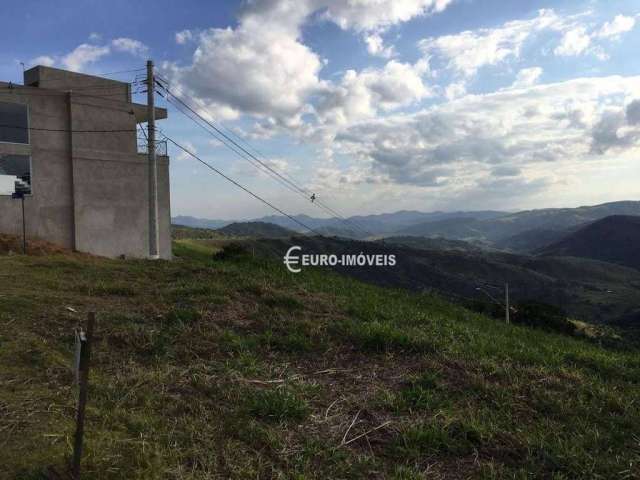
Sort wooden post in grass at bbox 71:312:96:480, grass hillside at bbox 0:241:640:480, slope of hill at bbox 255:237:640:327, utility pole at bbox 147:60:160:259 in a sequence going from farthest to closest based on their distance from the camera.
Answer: slope of hill at bbox 255:237:640:327
utility pole at bbox 147:60:160:259
grass hillside at bbox 0:241:640:480
wooden post in grass at bbox 71:312:96:480

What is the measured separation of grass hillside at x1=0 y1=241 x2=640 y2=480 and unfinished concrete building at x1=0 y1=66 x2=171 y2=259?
14.4 meters

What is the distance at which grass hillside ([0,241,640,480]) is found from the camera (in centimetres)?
388

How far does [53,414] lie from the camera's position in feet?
14.3

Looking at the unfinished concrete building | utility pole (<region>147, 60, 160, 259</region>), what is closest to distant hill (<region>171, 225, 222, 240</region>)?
the unfinished concrete building

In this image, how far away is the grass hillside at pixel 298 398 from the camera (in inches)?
153

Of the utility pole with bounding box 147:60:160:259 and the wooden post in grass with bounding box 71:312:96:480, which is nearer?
the wooden post in grass with bounding box 71:312:96:480

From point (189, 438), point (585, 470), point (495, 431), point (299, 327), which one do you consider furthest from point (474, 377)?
point (189, 438)

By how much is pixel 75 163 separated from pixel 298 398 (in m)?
21.5

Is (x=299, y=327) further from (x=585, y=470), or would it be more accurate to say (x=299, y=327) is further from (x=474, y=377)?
(x=585, y=470)

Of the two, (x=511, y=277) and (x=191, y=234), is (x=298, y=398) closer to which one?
(x=191, y=234)

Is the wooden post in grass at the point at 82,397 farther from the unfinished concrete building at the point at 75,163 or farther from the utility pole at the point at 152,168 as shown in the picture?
the unfinished concrete building at the point at 75,163

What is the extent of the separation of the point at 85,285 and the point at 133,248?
1531cm

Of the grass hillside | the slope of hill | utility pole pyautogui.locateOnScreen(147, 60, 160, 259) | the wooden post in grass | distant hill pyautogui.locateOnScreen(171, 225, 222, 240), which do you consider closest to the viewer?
the wooden post in grass

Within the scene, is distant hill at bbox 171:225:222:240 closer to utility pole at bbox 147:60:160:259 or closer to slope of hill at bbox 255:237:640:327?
slope of hill at bbox 255:237:640:327
